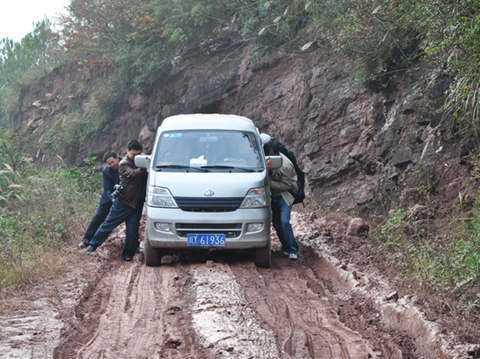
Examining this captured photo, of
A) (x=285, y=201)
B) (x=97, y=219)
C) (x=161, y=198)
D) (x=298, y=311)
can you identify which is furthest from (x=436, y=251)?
(x=97, y=219)

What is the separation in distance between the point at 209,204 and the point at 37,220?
478 cm

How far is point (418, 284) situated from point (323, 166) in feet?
25.2

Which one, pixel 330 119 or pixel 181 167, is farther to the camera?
pixel 330 119

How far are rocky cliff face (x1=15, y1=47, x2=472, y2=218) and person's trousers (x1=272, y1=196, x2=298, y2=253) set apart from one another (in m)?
1.92

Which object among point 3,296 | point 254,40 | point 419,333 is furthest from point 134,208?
point 254,40

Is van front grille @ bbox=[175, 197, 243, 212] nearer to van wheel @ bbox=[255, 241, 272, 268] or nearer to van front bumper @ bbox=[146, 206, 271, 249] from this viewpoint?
van front bumper @ bbox=[146, 206, 271, 249]

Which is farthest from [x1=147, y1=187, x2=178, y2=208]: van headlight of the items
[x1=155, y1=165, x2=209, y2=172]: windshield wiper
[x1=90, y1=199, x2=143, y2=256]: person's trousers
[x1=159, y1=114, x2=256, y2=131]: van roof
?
[x1=159, y1=114, x2=256, y2=131]: van roof

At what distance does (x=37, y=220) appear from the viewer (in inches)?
512

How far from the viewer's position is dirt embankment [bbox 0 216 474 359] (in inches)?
240

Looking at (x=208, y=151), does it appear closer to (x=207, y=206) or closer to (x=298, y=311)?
(x=207, y=206)

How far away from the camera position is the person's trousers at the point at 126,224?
10867 mm

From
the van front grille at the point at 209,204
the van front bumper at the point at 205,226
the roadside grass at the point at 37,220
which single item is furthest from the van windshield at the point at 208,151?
the roadside grass at the point at 37,220

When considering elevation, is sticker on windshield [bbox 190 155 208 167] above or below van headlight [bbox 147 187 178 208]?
above

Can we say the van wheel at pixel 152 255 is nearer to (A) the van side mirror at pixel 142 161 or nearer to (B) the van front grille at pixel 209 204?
(B) the van front grille at pixel 209 204
